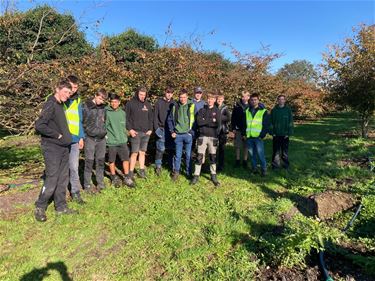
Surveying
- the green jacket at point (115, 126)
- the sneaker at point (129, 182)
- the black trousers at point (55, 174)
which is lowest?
the sneaker at point (129, 182)

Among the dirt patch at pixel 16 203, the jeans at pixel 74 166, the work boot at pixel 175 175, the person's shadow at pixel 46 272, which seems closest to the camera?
the person's shadow at pixel 46 272

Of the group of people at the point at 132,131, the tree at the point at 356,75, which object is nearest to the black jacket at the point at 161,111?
the group of people at the point at 132,131

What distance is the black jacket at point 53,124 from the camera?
515 cm

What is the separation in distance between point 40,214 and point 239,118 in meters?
5.13

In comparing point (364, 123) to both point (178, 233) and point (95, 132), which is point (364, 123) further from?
point (178, 233)

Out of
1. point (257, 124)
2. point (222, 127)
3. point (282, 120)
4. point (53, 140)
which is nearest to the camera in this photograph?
point (53, 140)

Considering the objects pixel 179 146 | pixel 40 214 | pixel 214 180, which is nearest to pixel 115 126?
pixel 179 146

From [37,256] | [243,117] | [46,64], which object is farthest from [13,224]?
[243,117]

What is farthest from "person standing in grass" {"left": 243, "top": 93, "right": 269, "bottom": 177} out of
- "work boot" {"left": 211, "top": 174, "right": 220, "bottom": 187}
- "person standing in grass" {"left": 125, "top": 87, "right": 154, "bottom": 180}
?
"person standing in grass" {"left": 125, "top": 87, "right": 154, "bottom": 180}

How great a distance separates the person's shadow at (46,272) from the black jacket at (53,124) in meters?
1.89

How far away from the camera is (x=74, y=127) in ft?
19.3

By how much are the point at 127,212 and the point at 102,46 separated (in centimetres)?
472

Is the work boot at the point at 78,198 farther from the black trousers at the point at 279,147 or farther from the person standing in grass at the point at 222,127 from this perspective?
the black trousers at the point at 279,147

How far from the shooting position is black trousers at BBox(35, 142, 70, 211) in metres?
5.30
